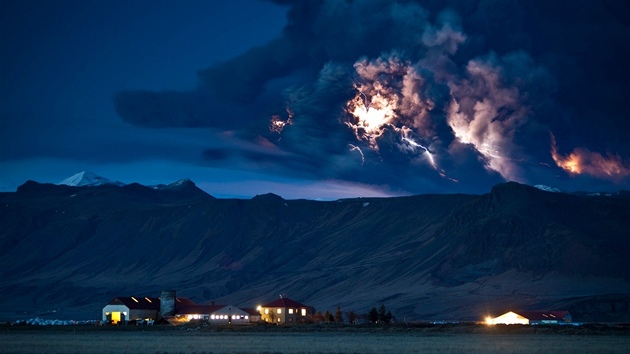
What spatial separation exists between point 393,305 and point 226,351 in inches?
5101

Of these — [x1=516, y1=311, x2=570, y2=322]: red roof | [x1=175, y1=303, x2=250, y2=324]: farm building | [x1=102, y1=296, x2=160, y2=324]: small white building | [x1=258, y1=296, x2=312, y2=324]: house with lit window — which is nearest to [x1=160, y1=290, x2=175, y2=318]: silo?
[x1=175, y1=303, x2=250, y2=324]: farm building

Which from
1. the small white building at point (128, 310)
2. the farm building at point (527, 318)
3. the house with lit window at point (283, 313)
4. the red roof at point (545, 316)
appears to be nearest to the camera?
the farm building at point (527, 318)

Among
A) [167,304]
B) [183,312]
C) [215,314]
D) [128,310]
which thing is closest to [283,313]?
[215,314]

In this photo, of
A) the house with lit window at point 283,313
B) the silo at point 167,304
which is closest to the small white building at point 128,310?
the silo at point 167,304

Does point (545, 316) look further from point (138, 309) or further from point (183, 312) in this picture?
point (138, 309)

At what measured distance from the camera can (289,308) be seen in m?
133

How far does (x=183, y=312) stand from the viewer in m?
130

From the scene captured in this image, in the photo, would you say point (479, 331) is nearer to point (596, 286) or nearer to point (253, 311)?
point (253, 311)

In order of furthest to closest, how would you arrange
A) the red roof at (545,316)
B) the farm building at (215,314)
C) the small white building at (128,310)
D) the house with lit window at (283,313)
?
the house with lit window at (283,313) < the farm building at (215,314) < the small white building at (128,310) < the red roof at (545,316)

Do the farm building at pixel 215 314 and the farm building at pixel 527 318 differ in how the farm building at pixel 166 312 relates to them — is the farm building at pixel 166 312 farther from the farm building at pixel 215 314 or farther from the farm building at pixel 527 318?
the farm building at pixel 527 318

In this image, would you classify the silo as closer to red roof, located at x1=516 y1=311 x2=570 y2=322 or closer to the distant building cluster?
the distant building cluster

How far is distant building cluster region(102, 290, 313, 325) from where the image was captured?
125688 mm

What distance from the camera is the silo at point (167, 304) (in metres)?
130

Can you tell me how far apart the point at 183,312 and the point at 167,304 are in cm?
273
